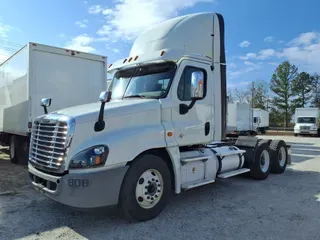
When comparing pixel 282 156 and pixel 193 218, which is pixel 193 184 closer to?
pixel 193 218

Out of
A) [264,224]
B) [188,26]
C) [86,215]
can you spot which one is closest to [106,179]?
[86,215]

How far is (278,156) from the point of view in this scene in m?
9.15

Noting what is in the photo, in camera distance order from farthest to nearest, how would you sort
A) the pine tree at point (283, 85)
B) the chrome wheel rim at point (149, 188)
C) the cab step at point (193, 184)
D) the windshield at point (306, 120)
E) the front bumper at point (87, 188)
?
the pine tree at point (283, 85) → the windshield at point (306, 120) → the cab step at point (193, 184) → the chrome wheel rim at point (149, 188) → the front bumper at point (87, 188)

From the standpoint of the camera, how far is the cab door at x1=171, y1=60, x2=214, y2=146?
533 cm

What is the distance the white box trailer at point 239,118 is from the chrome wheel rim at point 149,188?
59.8ft

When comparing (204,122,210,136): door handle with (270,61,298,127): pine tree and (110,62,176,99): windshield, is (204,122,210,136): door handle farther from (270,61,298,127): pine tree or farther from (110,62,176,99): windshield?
(270,61,298,127): pine tree

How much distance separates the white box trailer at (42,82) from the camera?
334 inches

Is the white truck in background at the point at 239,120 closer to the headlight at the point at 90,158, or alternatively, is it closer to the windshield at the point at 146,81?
the windshield at the point at 146,81

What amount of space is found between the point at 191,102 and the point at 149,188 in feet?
A: 5.72

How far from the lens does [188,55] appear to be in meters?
5.56

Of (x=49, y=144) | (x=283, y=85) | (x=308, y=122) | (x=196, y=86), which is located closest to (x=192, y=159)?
(x=196, y=86)

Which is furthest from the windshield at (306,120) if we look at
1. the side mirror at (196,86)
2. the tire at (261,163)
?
the side mirror at (196,86)

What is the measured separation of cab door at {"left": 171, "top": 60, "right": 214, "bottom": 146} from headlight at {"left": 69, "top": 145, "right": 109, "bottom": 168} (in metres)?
1.60

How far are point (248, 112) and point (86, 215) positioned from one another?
22.6 metres
